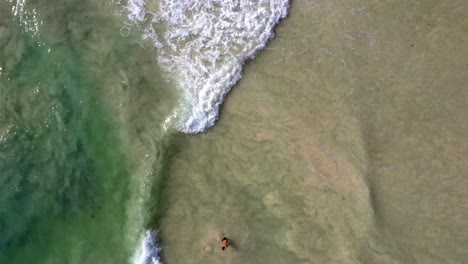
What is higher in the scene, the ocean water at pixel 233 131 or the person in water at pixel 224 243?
the ocean water at pixel 233 131

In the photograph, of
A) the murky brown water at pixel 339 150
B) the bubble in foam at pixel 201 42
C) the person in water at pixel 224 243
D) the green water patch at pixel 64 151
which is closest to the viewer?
the murky brown water at pixel 339 150

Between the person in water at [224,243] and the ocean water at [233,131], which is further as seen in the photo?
the person in water at [224,243]

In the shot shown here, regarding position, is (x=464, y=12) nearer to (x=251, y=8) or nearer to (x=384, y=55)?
(x=384, y=55)

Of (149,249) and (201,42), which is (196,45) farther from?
(149,249)

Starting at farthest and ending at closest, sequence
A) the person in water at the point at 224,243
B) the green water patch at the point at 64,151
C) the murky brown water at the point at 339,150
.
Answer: the green water patch at the point at 64,151 < the person in water at the point at 224,243 < the murky brown water at the point at 339,150

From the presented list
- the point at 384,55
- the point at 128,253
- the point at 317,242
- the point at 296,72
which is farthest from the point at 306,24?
the point at 128,253

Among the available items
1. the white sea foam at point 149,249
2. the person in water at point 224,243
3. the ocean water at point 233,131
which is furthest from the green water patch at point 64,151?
the person in water at point 224,243

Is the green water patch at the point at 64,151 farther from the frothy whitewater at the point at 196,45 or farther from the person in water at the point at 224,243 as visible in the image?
the person in water at the point at 224,243
